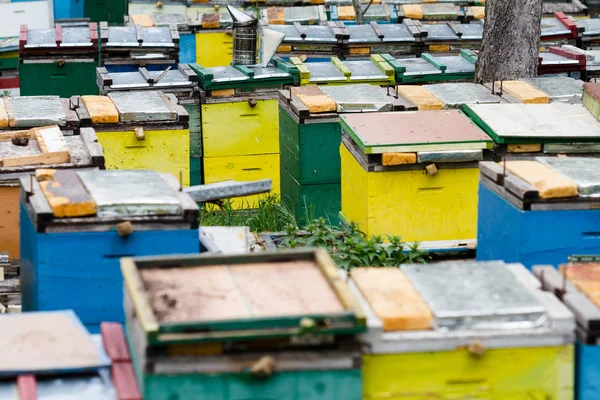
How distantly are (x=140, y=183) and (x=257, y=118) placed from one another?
4.75 m

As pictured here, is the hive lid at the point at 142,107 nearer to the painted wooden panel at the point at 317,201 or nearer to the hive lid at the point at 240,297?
the painted wooden panel at the point at 317,201

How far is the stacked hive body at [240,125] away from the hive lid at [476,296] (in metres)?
5.68

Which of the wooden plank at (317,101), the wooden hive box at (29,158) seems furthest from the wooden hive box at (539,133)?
the wooden hive box at (29,158)

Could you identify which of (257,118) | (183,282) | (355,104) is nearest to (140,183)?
Result: (183,282)

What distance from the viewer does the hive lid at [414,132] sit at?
7.23 meters

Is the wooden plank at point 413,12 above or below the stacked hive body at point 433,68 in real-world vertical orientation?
above

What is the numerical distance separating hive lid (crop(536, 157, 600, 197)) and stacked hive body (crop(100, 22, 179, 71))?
7.06m

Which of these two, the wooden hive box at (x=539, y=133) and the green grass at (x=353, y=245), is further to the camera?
A: the wooden hive box at (x=539, y=133)

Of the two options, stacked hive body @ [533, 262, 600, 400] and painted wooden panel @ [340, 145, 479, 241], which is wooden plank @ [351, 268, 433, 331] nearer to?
stacked hive body @ [533, 262, 600, 400]

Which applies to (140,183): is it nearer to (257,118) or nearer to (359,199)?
(359,199)

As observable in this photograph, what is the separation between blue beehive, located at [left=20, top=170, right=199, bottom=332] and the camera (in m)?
5.62

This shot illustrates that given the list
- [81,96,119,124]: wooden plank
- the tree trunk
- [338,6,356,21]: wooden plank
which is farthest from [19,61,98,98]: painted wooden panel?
[338,6,356,21]: wooden plank

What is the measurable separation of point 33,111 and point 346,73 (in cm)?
333

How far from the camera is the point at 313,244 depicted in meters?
7.58
